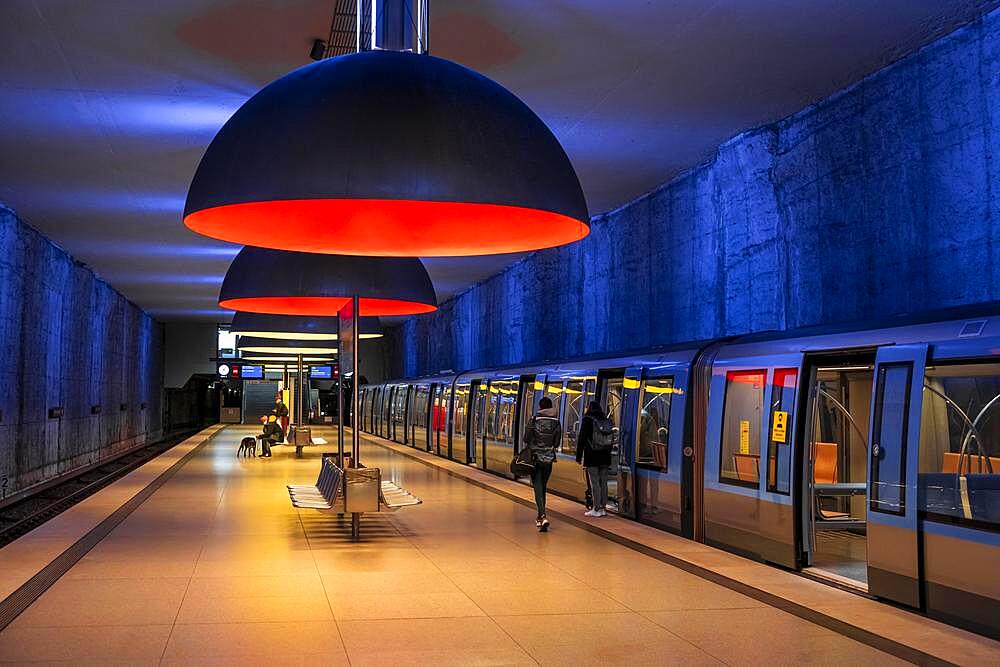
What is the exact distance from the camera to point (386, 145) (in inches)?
294

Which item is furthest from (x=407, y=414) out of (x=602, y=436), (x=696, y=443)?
(x=696, y=443)

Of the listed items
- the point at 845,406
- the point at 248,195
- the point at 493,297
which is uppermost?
the point at 493,297

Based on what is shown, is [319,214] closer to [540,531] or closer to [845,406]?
[540,531]

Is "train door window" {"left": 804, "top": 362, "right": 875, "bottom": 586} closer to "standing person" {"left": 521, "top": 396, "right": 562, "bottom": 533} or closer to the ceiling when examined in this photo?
"standing person" {"left": 521, "top": 396, "right": 562, "bottom": 533}

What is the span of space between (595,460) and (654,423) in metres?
1.09

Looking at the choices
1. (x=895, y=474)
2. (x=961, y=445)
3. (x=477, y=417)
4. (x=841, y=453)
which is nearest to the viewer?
(x=961, y=445)

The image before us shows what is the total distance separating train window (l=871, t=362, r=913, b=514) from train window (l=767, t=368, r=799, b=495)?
1794 millimetres

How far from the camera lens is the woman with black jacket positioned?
53.5 ft

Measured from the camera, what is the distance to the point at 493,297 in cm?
3672

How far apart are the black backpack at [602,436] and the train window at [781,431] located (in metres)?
4.16

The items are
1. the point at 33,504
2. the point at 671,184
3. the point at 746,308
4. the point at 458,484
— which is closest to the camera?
the point at 746,308

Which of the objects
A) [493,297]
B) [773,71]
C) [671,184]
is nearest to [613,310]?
[671,184]

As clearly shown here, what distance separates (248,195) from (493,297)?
2905 cm

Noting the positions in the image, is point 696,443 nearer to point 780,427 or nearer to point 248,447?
point 780,427
